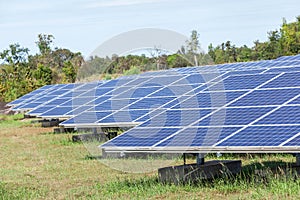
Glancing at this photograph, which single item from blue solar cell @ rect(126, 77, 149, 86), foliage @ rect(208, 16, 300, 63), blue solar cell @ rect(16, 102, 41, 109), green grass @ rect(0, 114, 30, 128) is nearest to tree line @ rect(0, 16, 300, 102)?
foliage @ rect(208, 16, 300, 63)

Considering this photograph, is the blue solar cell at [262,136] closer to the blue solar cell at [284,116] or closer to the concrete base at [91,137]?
the blue solar cell at [284,116]

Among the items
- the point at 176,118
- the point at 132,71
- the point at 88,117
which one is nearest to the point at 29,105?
the point at 88,117

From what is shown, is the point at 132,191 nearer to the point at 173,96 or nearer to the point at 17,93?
the point at 173,96

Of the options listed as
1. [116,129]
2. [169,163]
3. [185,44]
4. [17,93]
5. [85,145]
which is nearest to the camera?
[169,163]

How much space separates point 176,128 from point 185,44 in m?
45.0

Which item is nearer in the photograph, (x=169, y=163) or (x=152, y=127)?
(x=152, y=127)

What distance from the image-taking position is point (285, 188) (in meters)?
10.3

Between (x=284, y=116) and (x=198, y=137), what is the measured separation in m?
1.55

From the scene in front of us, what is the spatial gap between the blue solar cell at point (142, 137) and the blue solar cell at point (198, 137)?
0.93 ft

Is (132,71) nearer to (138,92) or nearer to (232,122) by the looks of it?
(138,92)

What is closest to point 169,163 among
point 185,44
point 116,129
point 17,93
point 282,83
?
point 282,83

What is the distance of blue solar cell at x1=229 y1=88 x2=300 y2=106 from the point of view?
11.8 meters

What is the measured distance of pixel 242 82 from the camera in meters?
13.6

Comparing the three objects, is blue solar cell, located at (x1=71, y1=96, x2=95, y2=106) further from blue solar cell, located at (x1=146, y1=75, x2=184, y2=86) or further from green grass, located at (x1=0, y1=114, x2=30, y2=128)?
green grass, located at (x1=0, y1=114, x2=30, y2=128)
